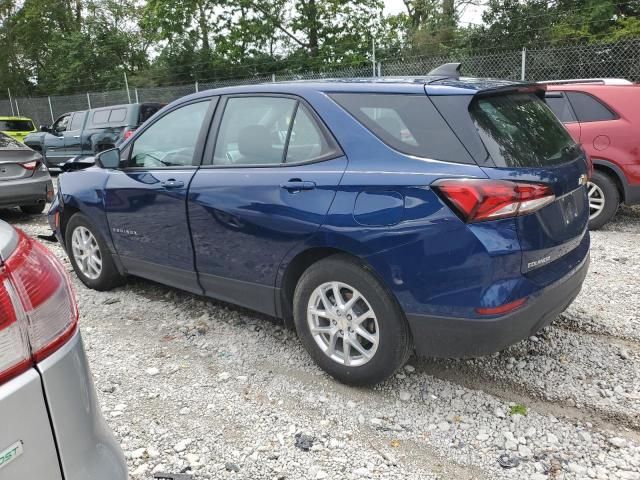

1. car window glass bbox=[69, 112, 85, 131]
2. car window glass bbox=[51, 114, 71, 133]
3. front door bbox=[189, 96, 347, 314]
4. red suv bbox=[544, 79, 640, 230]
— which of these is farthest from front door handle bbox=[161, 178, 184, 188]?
car window glass bbox=[51, 114, 71, 133]

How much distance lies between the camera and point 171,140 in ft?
13.0

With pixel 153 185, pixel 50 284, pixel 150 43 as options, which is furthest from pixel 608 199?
pixel 150 43

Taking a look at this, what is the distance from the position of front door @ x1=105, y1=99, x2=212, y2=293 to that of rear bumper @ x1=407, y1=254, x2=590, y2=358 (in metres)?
1.78

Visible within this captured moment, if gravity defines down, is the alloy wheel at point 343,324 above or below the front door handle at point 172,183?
below

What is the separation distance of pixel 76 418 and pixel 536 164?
2309 mm

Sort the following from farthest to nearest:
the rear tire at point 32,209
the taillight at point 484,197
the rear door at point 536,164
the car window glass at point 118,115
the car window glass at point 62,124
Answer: the car window glass at point 62,124, the car window glass at point 118,115, the rear tire at point 32,209, the rear door at point 536,164, the taillight at point 484,197

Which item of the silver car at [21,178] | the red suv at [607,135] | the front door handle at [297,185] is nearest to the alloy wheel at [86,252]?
the front door handle at [297,185]

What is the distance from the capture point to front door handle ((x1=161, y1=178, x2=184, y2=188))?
3.66 metres

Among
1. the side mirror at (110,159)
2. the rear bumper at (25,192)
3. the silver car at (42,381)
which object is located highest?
the side mirror at (110,159)

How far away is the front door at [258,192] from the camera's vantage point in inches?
116

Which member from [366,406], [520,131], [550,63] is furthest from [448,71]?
[550,63]

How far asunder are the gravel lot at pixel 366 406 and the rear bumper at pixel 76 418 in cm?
109

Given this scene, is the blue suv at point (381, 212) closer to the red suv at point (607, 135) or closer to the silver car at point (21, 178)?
the red suv at point (607, 135)

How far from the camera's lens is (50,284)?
4.59 ft
